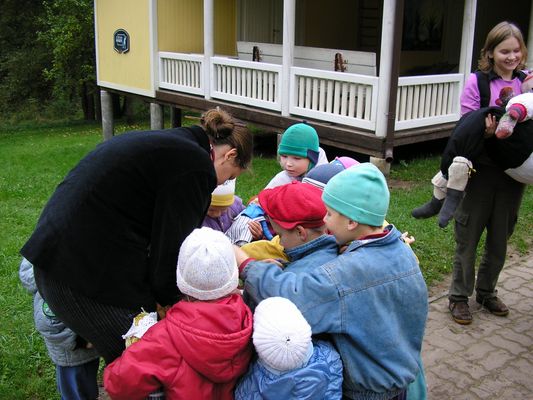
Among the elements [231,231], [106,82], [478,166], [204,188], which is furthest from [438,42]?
[204,188]

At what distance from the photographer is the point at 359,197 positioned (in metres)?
2.04

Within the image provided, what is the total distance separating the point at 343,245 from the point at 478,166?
213 centimetres

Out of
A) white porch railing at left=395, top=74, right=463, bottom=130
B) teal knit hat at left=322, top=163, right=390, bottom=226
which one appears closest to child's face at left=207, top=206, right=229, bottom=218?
teal knit hat at left=322, top=163, right=390, bottom=226

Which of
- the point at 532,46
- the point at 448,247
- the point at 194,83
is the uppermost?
the point at 532,46

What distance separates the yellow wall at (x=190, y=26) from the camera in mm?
12992

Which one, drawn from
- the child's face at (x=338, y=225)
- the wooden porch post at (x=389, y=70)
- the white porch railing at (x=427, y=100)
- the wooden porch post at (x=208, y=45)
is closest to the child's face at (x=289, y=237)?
the child's face at (x=338, y=225)

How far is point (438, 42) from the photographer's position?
13789 millimetres

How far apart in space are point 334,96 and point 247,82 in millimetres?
2148

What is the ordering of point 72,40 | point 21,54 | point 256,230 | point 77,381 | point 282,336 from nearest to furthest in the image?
point 282,336 → point 77,381 → point 256,230 → point 72,40 → point 21,54

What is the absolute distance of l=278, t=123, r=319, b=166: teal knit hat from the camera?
3611mm

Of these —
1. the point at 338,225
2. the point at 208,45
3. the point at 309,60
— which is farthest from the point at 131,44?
the point at 338,225

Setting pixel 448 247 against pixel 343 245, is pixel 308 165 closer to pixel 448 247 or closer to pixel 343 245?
pixel 343 245

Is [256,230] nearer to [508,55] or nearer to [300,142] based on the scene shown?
[300,142]

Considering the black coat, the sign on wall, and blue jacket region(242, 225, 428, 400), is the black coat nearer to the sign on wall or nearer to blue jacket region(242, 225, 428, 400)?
blue jacket region(242, 225, 428, 400)
